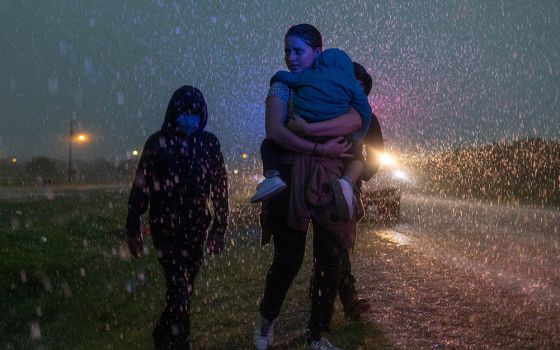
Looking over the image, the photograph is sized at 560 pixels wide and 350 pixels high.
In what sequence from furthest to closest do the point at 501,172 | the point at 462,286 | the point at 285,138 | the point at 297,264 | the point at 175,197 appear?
the point at 501,172 < the point at 462,286 < the point at 175,197 < the point at 297,264 < the point at 285,138

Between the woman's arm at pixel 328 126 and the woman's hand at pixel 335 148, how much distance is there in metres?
0.04

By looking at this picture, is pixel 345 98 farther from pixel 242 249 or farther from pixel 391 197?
pixel 391 197

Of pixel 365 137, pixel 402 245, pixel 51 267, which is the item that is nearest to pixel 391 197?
pixel 402 245

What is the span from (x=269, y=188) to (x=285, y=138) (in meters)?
0.31

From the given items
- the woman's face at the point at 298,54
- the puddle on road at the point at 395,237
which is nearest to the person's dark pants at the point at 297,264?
the woman's face at the point at 298,54

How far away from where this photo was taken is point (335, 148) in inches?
129

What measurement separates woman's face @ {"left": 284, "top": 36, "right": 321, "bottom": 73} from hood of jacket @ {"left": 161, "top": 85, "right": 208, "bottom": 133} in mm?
646

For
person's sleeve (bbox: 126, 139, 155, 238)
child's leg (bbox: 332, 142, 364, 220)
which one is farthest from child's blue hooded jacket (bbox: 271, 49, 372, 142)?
person's sleeve (bbox: 126, 139, 155, 238)

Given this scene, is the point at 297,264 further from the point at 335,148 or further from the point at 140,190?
the point at 140,190

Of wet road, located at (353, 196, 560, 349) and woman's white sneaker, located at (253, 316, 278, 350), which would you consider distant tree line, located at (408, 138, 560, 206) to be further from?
woman's white sneaker, located at (253, 316, 278, 350)

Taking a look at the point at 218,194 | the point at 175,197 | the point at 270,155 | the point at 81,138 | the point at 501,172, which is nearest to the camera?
the point at 270,155

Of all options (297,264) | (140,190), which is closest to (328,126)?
(297,264)

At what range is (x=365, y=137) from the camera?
3.79 metres

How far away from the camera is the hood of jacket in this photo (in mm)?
3592
